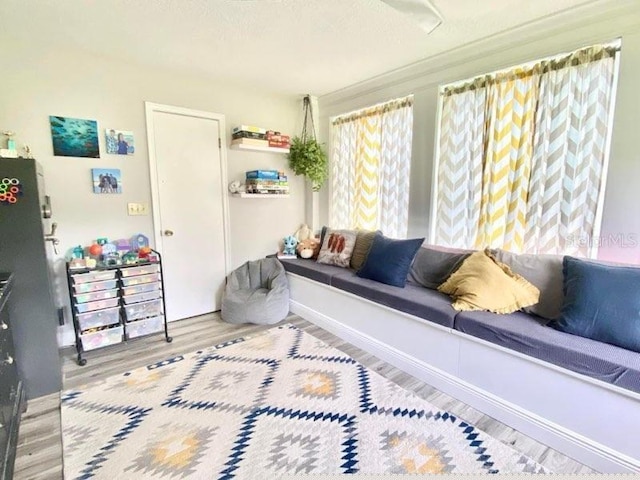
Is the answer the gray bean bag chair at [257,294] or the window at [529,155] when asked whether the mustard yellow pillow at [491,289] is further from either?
the gray bean bag chair at [257,294]

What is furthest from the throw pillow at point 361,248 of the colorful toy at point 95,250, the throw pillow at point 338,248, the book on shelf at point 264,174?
the colorful toy at point 95,250

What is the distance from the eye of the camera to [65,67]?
2.62 meters

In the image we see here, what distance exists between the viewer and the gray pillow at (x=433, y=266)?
263cm

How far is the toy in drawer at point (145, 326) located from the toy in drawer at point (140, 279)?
0.32 m

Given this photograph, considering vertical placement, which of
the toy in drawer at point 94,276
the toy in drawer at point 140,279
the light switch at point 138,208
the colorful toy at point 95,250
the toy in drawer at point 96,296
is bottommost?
the toy in drawer at point 96,296

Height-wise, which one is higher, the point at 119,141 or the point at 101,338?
the point at 119,141

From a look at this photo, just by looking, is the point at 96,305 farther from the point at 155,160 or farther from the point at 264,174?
the point at 264,174

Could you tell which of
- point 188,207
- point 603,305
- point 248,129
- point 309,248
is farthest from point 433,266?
point 188,207

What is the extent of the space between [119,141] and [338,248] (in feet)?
7.24

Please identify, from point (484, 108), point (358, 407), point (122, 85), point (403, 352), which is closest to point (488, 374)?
point (403, 352)

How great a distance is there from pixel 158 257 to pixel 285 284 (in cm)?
124

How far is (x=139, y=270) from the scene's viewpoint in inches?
109

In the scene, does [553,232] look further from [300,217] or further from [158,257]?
[158,257]

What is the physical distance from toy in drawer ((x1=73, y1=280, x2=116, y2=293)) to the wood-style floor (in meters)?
0.55
